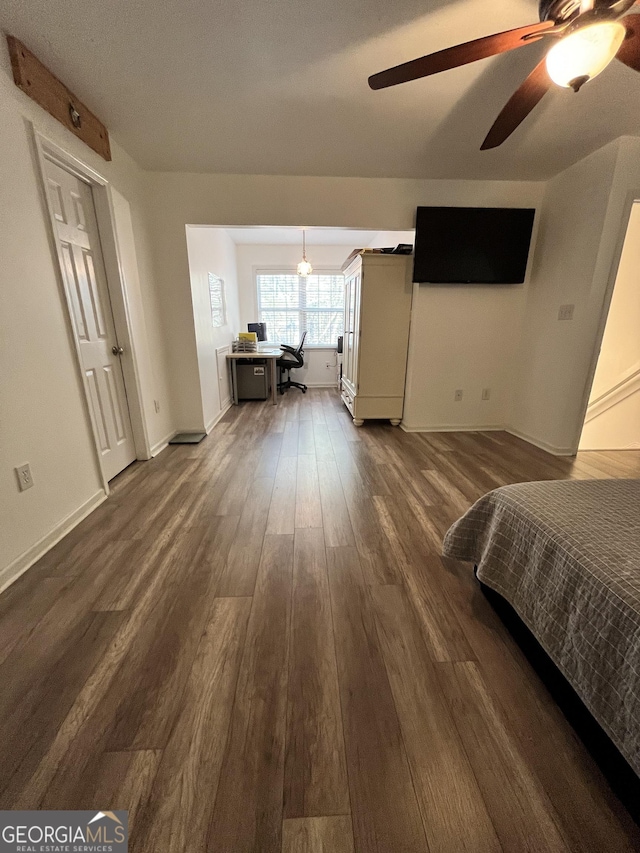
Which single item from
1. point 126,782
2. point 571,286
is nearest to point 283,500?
point 126,782

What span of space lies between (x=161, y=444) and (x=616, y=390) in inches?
178

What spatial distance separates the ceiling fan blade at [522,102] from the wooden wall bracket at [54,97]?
7.78ft

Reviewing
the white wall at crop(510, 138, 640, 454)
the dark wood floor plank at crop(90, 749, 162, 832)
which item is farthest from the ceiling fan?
the dark wood floor plank at crop(90, 749, 162, 832)

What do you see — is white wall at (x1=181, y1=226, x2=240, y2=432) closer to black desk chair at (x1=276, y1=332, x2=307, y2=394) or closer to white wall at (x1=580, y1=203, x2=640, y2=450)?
black desk chair at (x1=276, y1=332, x2=307, y2=394)

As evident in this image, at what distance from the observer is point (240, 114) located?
6.77ft

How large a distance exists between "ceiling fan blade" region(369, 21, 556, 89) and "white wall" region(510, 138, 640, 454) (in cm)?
186

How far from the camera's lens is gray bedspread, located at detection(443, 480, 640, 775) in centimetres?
77

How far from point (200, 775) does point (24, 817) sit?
1.30ft

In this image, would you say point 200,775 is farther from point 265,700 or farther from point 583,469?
point 583,469

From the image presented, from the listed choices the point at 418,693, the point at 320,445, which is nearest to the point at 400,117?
the point at 320,445

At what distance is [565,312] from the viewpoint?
2.84 meters

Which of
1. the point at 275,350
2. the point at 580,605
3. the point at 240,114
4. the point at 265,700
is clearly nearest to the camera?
the point at 580,605

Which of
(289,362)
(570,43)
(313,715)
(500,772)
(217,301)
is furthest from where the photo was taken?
(289,362)

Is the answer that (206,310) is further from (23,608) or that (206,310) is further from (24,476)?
(23,608)
